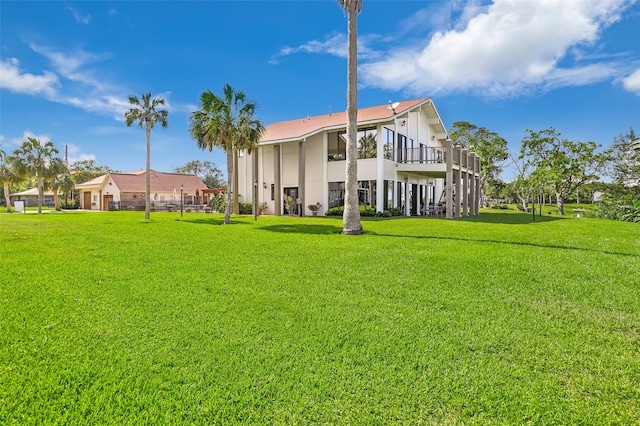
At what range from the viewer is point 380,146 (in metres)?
21.1

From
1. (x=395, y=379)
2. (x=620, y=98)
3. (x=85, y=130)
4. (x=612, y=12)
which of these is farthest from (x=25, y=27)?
(x=620, y=98)

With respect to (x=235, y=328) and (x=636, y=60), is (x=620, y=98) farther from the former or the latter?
(x=235, y=328)

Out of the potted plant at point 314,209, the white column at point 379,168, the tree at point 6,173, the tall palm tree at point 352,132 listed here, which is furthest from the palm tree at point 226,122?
the tree at point 6,173

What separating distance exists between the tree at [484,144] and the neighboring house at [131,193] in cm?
3395

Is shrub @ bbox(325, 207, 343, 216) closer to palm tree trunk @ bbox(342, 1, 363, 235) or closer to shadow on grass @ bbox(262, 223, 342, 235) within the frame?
shadow on grass @ bbox(262, 223, 342, 235)

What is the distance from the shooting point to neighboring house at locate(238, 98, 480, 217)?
21484 millimetres

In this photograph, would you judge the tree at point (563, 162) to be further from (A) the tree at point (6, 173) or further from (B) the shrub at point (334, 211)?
(A) the tree at point (6, 173)

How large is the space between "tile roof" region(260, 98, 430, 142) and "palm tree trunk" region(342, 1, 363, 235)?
7.58 m

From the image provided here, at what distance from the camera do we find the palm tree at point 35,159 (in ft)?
Answer: 105

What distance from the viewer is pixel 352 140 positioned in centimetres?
1262

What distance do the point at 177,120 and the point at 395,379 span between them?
2661 centimetres

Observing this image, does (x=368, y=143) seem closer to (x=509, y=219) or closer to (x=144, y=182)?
(x=509, y=219)

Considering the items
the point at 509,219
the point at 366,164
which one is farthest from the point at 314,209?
the point at 509,219

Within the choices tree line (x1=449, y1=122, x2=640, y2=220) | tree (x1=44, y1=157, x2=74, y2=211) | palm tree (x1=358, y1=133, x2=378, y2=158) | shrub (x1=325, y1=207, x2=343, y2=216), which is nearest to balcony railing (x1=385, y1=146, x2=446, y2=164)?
palm tree (x1=358, y1=133, x2=378, y2=158)
